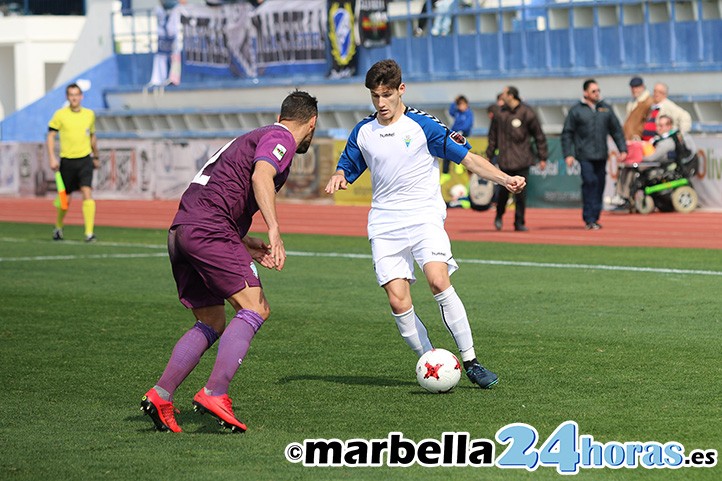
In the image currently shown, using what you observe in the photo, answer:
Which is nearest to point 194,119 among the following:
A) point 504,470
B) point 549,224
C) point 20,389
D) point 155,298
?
point 549,224

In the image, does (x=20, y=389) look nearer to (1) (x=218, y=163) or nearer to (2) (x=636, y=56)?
(1) (x=218, y=163)

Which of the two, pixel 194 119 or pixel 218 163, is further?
pixel 194 119

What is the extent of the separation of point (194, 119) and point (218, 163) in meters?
34.8

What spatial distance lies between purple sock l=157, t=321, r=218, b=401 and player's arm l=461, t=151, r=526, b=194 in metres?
2.02

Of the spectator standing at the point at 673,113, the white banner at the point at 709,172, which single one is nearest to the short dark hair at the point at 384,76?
the spectator standing at the point at 673,113

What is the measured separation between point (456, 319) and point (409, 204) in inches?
30.6

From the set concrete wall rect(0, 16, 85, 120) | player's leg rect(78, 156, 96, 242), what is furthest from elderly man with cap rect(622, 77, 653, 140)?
concrete wall rect(0, 16, 85, 120)

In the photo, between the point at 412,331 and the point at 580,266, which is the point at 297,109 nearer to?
the point at 412,331

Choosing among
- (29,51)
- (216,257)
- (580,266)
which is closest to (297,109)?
(216,257)

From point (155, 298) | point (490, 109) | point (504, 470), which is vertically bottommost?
point (504, 470)

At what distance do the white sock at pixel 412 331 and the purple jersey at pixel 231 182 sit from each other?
5.24 ft

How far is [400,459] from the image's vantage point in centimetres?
685

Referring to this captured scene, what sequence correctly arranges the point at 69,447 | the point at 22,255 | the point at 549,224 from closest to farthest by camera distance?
the point at 69,447 < the point at 22,255 < the point at 549,224

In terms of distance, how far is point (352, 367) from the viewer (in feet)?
32.1
